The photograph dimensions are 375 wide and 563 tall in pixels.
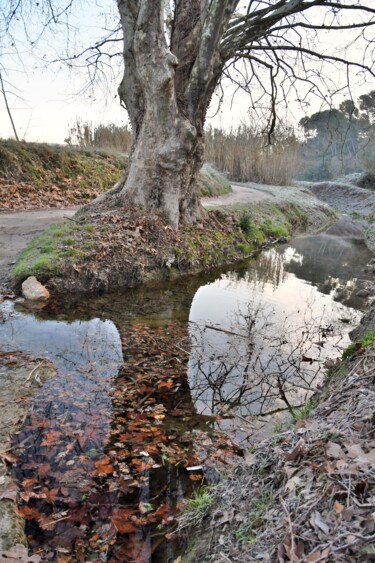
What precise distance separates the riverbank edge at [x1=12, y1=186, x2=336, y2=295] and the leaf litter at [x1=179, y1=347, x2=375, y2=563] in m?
5.52

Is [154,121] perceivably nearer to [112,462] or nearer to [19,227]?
[19,227]

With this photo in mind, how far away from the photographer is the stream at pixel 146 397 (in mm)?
2797

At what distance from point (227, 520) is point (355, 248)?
15.1 metres

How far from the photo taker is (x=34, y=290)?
271 inches

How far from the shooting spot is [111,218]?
8.84m

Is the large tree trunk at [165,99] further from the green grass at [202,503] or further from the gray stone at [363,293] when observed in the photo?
the green grass at [202,503]

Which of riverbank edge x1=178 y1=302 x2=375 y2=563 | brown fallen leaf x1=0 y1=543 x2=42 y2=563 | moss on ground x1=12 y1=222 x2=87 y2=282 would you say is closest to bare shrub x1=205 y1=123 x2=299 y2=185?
moss on ground x1=12 y1=222 x2=87 y2=282

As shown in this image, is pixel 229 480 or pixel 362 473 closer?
pixel 362 473

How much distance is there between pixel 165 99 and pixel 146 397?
6.59 m

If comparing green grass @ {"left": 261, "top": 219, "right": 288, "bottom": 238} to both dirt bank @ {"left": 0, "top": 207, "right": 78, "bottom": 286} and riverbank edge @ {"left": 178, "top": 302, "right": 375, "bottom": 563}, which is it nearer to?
dirt bank @ {"left": 0, "top": 207, "right": 78, "bottom": 286}

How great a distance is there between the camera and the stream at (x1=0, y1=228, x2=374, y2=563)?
9.18ft

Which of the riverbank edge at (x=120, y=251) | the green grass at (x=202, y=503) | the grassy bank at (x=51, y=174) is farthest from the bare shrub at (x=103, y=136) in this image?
the green grass at (x=202, y=503)

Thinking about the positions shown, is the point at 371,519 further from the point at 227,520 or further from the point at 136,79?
the point at 136,79

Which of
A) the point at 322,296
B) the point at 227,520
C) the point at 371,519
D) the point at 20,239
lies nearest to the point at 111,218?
the point at 20,239
